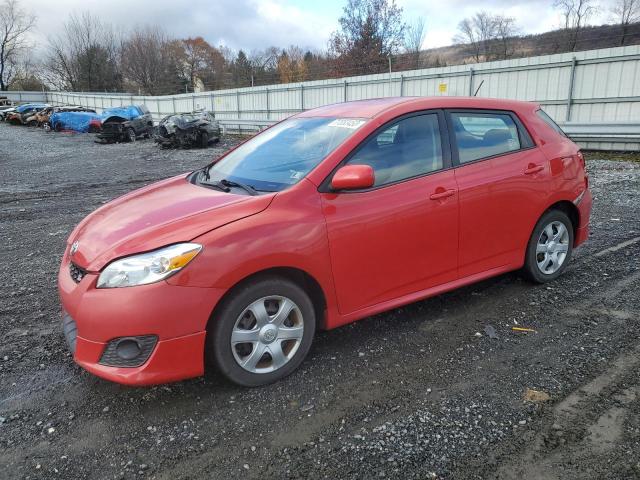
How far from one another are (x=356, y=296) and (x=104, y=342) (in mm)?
1560

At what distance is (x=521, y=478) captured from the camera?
2.28m

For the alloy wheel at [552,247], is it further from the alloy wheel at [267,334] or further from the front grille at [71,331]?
the front grille at [71,331]

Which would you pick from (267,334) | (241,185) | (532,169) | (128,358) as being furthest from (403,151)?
(128,358)

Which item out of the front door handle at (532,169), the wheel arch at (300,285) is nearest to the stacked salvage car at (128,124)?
the front door handle at (532,169)

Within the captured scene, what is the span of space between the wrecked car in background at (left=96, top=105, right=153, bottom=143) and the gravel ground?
22787 millimetres

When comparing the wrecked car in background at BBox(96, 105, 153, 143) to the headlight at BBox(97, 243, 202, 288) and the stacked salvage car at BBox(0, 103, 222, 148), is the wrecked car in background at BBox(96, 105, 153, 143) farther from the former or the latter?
the headlight at BBox(97, 243, 202, 288)

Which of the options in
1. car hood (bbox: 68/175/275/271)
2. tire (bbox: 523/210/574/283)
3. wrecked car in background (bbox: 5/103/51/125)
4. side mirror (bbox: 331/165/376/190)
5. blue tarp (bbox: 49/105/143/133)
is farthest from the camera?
wrecked car in background (bbox: 5/103/51/125)

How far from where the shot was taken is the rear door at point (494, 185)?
12.4 ft

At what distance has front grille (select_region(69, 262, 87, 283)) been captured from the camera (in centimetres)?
292

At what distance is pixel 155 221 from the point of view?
3.02 meters

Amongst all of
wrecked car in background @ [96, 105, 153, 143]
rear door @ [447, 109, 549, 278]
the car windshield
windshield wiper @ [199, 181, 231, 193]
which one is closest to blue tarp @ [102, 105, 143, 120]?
wrecked car in background @ [96, 105, 153, 143]

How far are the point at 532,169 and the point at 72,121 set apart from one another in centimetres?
3375

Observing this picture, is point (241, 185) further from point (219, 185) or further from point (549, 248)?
point (549, 248)

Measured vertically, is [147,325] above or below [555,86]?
below
